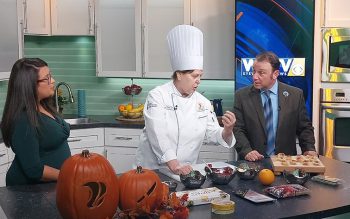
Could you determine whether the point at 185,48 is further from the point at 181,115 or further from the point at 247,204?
the point at 247,204

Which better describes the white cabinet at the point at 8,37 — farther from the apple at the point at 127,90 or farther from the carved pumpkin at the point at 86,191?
the carved pumpkin at the point at 86,191

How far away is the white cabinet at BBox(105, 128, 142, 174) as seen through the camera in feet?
15.0

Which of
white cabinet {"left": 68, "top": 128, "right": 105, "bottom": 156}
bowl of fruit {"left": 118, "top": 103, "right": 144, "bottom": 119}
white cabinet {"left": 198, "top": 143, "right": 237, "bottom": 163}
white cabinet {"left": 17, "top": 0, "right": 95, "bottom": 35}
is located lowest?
white cabinet {"left": 198, "top": 143, "right": 237, "bottom": 163}

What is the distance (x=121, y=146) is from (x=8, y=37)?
4.66 ft

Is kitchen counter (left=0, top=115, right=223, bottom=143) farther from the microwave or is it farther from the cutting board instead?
the cutting board

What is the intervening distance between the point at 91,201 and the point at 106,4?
3.25 metres

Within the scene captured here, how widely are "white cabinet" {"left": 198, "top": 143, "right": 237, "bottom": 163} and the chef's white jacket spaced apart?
138 cm

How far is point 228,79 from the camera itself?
4.59 metres

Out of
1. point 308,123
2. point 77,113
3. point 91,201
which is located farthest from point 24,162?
point 77,113

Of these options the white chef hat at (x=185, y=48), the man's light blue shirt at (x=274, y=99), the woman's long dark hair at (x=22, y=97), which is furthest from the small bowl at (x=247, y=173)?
the woman's long dark hair at (x=22, y=97)

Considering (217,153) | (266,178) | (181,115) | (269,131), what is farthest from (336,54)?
(266,178)

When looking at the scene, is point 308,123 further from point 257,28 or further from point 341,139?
point 257,28

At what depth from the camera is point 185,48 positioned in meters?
2.93

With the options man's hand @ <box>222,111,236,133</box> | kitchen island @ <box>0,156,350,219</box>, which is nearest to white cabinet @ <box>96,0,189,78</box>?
man's hand @ <box>222,111,236,133</box>
